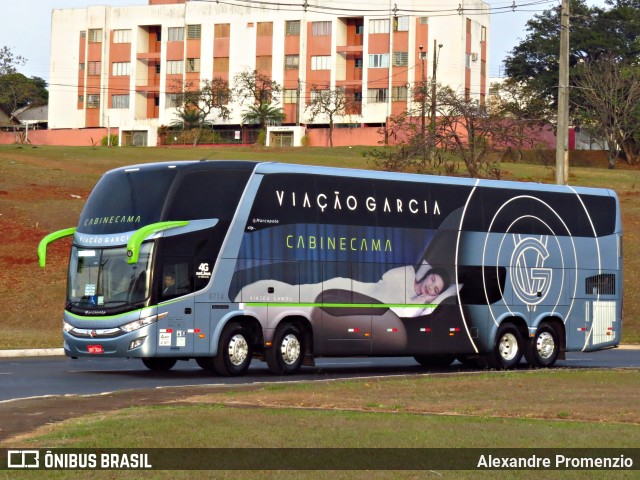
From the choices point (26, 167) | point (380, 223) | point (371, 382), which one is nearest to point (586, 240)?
point (380, 223)

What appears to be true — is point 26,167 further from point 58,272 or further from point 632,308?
point 632,308

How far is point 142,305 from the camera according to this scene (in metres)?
24.2

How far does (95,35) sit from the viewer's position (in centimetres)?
11956

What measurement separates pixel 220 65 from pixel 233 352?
301ft

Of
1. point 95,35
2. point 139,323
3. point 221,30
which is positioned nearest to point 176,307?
point 139,323

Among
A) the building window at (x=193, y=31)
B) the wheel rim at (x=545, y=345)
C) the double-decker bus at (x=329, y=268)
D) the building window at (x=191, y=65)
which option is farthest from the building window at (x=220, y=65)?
the wheel rim at (x=545, y=345)

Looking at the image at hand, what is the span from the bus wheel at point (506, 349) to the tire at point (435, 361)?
1.74 metres

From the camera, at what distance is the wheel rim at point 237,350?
2528 cm

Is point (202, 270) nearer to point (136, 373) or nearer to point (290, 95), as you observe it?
point (136, 373)

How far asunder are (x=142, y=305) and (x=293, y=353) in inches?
138

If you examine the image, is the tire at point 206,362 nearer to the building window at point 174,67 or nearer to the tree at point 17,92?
the building window at point 174,67

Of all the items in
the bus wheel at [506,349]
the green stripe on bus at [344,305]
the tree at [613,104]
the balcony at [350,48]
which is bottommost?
the bus wheel at [506,349]

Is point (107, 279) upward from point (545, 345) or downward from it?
upward

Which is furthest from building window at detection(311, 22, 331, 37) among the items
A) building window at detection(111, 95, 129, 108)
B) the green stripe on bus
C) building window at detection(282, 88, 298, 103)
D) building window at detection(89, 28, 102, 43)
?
the green stripe on bus
